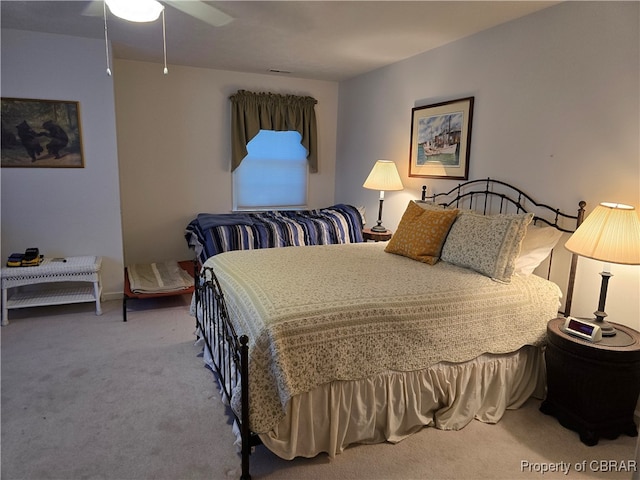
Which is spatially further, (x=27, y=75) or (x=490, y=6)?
(x=27, y=75)

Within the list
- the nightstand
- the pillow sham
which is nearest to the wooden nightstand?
the pillow sham

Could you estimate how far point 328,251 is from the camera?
3117 mm

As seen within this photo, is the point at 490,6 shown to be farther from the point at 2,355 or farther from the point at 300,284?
the point at 2,355

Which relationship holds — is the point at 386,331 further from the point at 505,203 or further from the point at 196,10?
the point at 196,10

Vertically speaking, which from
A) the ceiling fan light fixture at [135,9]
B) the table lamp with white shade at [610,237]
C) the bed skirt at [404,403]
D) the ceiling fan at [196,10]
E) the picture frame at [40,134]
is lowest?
the bed skirt at [404,403]

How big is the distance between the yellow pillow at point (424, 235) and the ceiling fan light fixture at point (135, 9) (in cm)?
215

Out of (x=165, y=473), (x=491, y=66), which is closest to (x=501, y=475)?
(x=165, y=473)

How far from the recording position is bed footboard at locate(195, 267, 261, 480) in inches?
68.9

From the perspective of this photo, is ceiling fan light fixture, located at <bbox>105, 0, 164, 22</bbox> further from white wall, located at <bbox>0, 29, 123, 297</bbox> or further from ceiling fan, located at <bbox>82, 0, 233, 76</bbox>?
white wall, located at <bbox>0, 29, 123, 297</bbox>

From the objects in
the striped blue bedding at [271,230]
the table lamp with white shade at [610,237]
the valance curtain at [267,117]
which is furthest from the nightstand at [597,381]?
the valance curtain at [267,117]

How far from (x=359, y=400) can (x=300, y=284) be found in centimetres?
65

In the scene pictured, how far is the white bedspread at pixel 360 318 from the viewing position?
1804mm

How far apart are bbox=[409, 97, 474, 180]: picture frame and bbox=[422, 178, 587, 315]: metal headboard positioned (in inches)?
6.2

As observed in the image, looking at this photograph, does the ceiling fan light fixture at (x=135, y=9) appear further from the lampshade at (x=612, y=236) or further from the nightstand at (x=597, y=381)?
the nightstand at (x=597, y=381)
